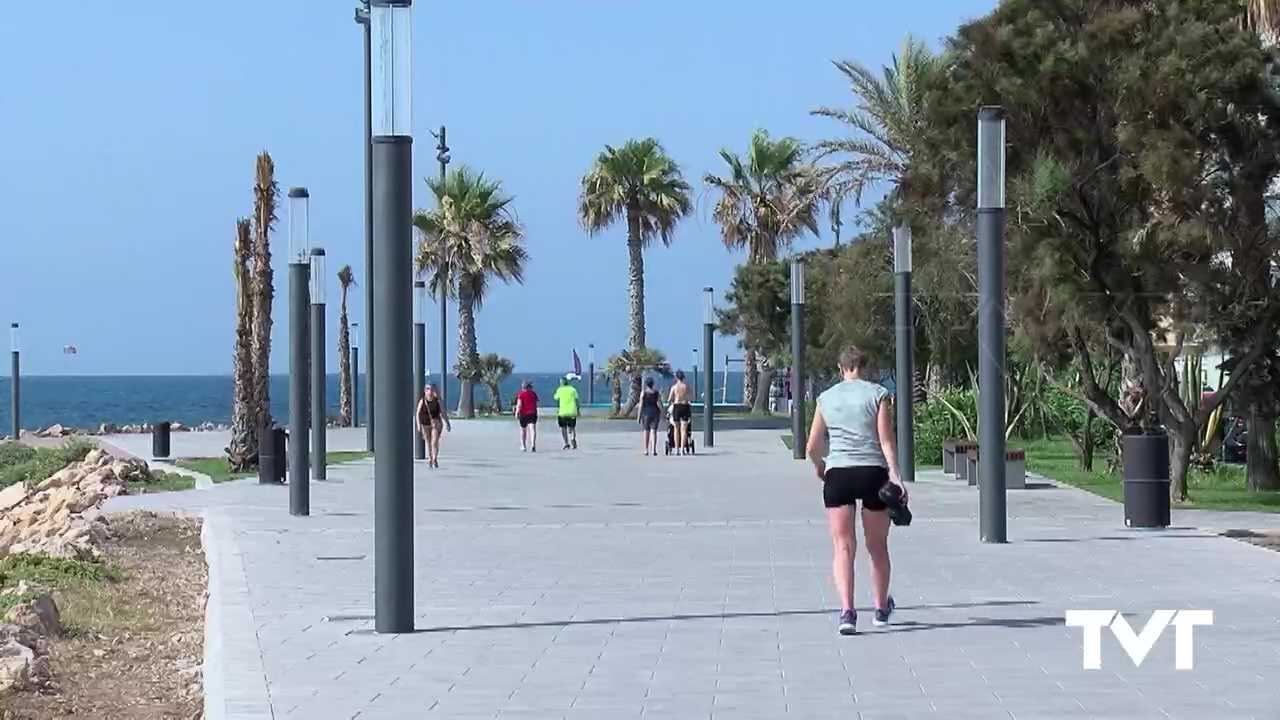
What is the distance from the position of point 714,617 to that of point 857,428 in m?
1.69

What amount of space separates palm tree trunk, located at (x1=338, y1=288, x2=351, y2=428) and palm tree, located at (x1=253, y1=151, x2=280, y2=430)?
2920 cm

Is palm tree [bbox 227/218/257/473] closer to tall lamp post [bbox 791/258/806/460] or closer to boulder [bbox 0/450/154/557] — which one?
boulder [bbox 0/450/154/557]

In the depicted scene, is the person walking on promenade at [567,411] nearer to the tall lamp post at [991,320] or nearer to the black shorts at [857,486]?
the tall lamp post at [991,320]

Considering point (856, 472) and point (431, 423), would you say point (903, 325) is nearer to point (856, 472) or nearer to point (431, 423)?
point (431, 423)

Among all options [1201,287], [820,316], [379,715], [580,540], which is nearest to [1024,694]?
[379,715]

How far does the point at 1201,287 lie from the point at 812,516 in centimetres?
503

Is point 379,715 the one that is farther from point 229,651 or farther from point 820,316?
point 820,316

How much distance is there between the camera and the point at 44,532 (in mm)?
21250

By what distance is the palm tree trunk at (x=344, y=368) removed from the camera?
2483 inches

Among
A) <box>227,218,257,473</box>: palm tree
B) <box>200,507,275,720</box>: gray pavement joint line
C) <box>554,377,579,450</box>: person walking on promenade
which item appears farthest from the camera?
<box>554,377,579,450</box>: person walking on promenade

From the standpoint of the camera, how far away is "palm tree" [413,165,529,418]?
61.0 metres

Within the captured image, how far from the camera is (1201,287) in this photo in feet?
68.3

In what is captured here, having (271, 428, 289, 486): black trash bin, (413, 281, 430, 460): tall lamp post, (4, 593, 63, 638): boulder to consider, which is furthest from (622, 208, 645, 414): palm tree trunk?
(4, 593, 63, 638): boulder

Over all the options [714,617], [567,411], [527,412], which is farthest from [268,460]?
[714,617]
